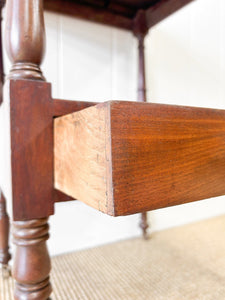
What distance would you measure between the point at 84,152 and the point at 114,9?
0.79m

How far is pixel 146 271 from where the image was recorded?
74cm

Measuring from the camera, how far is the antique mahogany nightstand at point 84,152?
0.24 metres

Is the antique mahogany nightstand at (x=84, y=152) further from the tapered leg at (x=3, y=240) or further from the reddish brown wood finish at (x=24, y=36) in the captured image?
the tapered leg at (x=3, y=240)

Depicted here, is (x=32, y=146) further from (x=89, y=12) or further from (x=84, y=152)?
(x=89, y=12)

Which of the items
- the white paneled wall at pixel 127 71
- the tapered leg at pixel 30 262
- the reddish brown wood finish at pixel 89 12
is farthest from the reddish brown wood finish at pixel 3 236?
the reddish brown wood finish at pixel 89 12

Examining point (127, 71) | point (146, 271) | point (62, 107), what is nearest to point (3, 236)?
point (146, 271)

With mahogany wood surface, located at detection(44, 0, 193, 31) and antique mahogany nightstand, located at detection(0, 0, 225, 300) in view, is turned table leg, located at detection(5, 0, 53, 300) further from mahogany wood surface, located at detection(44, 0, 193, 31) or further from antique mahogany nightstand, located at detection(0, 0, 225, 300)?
mahogany wood surface, located at detection(44, 0, 193, 31)

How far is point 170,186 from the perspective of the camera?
0.87 feet

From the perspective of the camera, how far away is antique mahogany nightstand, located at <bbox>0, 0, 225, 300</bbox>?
0.77 feet

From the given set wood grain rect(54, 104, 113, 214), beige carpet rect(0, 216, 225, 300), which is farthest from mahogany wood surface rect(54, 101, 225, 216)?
beige carpet rect(0, 216, 225, 300)

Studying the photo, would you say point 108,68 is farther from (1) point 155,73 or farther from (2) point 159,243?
(2) point 159,243

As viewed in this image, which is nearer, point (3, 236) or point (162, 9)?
point (3, 236)

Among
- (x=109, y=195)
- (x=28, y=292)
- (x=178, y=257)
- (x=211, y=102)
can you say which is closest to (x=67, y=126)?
(x=109, y=195)

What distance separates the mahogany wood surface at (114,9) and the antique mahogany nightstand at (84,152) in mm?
559
